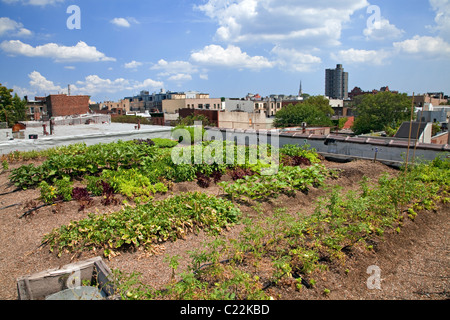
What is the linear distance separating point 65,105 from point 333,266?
50.1 metres

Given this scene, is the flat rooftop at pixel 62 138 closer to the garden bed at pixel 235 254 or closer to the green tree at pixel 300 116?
the garden bed at pixel 235 254

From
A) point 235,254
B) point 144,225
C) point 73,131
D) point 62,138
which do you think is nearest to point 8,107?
point 73,131

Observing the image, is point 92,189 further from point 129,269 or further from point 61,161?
point 129,269

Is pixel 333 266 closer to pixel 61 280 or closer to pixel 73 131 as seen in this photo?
pixel 61 280

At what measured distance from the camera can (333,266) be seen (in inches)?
168

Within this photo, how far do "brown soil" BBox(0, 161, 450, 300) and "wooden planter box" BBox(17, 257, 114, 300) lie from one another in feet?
1.68

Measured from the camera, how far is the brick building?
4556 centimetres

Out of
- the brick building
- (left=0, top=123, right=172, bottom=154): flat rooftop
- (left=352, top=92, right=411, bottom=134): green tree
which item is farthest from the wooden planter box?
(left=352, top=92, right=411, bottom=134): green tree

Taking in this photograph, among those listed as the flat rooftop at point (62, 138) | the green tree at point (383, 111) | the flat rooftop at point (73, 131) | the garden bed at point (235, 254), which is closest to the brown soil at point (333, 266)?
the garden bed at point (235, 254)

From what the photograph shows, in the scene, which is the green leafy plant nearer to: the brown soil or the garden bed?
the garden bed

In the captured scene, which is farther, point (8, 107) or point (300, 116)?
point (300, 116)

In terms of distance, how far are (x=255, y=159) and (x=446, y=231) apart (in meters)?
5.52

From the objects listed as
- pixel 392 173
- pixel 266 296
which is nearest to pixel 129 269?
pixel 266 296
